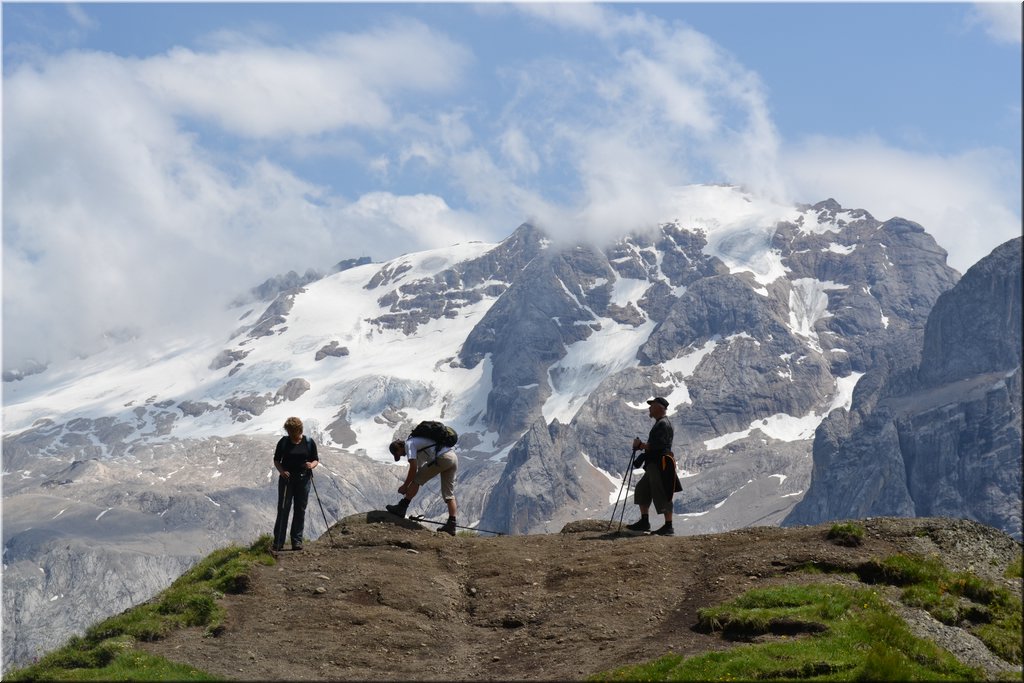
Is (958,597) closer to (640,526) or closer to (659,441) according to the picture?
(659,441)

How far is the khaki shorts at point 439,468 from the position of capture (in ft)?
105

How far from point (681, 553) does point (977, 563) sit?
6543mm

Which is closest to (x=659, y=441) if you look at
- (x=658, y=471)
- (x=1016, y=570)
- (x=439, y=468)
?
(x=658, y=471)

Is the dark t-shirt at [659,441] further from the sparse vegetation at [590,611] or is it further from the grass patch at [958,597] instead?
the grass patch at [958,597]

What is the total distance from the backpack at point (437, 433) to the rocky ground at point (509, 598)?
2.37 m

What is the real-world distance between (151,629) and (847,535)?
50.5ft

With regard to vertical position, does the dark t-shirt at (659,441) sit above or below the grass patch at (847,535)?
above

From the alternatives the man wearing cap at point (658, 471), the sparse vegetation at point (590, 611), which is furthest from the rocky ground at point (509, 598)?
the man wearing cap at point (658, 471)

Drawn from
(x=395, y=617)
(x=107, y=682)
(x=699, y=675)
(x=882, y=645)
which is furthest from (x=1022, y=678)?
(x=107, y=682)

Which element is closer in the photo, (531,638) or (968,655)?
(968,655)

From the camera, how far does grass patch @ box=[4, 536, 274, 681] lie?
2250 cm

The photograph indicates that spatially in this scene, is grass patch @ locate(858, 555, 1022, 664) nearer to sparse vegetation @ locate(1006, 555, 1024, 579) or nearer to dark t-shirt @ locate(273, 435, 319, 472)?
sparse vegetation @ locate(1006, 555, 1024, 579)

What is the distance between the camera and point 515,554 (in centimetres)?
2969

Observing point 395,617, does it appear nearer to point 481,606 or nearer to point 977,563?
point 481,606
